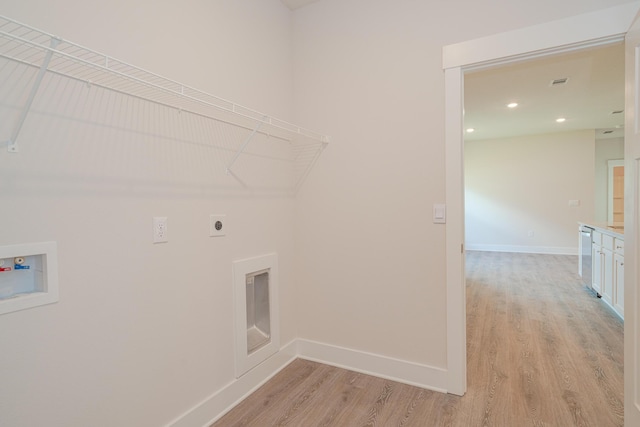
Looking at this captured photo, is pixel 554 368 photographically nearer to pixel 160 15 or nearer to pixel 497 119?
pixel 160 15

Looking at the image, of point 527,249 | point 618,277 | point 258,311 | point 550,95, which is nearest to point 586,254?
point 618,277

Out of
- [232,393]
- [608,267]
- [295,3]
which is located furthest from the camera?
[608,267]

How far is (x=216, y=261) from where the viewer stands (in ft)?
6.43

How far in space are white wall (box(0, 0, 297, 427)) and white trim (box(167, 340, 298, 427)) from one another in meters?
0.05

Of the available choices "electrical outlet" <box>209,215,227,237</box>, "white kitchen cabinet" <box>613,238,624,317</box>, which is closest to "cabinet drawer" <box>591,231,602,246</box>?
"white kitchen cabinet" <box>613,238,624,317</box>

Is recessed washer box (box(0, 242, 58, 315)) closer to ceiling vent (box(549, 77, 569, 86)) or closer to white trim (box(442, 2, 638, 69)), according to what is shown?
white trim (box(442, 2, 638, 69))

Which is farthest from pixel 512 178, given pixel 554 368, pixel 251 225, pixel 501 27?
pixel 251 225

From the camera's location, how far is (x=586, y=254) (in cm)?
456

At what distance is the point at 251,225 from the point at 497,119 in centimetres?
548

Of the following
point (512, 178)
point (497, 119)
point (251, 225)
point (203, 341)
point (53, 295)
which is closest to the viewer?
point (53, 295)

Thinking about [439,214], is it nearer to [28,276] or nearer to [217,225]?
[217,225]

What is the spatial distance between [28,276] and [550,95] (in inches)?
224

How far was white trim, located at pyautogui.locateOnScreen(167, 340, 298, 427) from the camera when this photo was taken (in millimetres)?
1794

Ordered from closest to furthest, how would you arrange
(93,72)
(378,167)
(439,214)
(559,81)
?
(93,72) < (439,214) < (378,167) < (559,81)
